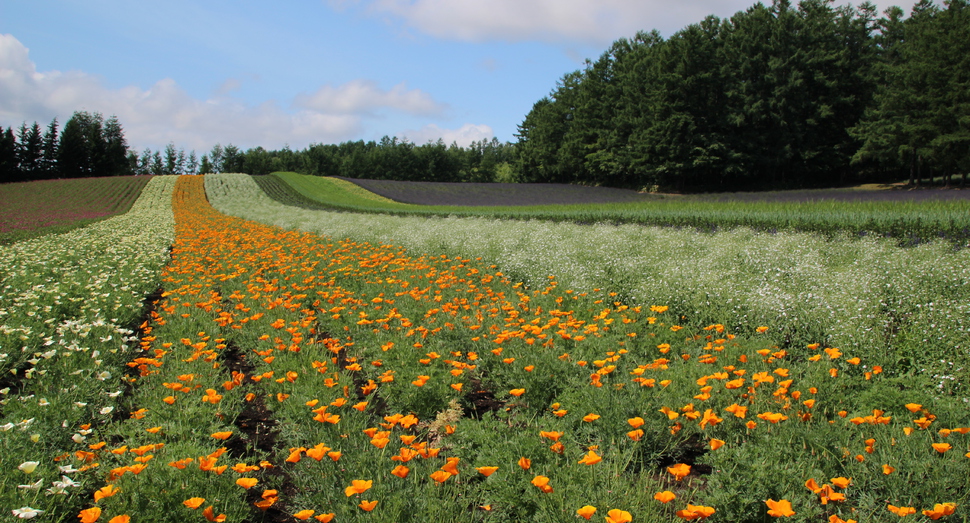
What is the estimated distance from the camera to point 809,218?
11836mm

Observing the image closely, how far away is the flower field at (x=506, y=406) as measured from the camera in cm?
262

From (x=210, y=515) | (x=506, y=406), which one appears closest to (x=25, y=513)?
(x=210, y=515)

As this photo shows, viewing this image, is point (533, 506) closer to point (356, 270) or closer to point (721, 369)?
point (721, 369)

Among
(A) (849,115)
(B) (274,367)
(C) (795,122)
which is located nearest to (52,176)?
(B) (274,367)

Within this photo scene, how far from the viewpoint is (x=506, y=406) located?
401cm

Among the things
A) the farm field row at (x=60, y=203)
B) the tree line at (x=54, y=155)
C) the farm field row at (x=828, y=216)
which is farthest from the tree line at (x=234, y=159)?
the farm field row at (x=828, y=216)

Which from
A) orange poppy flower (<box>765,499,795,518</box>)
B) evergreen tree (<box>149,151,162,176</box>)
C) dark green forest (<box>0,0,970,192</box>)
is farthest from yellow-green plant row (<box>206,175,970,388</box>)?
evergreen tree (<box>149,151,162,176</box>)

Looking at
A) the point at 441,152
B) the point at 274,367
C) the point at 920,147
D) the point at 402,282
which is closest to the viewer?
the point at 274,367

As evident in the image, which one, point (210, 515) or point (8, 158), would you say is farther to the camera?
point (8, 158)

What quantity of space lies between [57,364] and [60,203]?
4165 centimetres

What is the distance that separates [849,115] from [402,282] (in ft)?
174

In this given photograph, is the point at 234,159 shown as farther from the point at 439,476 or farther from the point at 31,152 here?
the point at 439,476

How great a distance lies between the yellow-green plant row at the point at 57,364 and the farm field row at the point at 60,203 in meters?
11.5

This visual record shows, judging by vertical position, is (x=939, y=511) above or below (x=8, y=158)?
below
